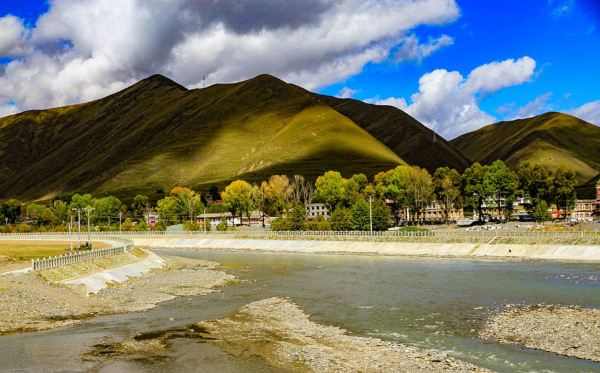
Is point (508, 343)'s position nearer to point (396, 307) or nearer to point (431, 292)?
point (396, 307)

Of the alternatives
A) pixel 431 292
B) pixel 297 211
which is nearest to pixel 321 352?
pixel 431 292

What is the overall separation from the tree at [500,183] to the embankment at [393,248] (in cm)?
5426

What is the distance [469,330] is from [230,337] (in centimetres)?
1798

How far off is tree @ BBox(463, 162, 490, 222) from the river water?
72914mm

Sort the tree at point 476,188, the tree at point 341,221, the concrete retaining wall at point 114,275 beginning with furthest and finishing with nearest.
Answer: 1. the tree at point 476,188
2. the tree at point 341,221
3. the concrete retaining wall at point 114,275

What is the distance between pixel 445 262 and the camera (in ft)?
331

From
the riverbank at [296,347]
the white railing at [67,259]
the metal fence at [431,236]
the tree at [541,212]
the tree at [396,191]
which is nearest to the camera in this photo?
the riverbank at [296,347]

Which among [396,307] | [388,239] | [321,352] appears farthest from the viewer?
[388,239]

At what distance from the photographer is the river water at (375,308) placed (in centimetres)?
3578

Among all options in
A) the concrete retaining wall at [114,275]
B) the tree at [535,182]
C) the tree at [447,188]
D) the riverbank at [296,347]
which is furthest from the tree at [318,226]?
the riverbank at [296,347]

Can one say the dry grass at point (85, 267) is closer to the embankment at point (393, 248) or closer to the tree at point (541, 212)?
the embankment at point (393, 248)

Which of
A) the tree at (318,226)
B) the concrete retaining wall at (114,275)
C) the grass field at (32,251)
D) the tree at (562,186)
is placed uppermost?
the tree at (562,186)

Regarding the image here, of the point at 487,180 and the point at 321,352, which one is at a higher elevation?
the point at 487,180

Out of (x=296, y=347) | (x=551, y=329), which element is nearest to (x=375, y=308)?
(x=551, y=329)
